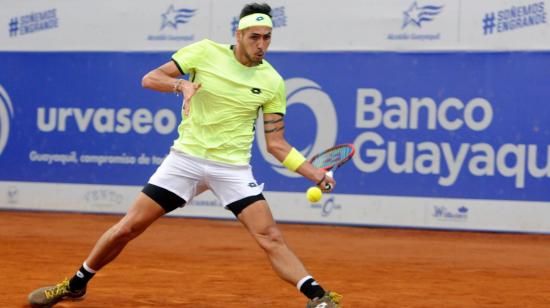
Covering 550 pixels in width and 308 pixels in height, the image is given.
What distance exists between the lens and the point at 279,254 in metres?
5.82

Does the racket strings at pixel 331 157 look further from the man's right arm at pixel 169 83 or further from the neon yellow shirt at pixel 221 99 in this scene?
the man's right arm at pixel 169 83

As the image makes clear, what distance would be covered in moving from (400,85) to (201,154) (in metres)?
6.32

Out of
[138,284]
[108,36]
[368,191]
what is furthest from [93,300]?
[108,36]

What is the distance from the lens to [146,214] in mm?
5945

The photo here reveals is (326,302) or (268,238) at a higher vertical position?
(268,238)

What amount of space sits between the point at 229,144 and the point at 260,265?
3381mm

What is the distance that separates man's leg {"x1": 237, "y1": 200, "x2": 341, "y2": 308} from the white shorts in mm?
142

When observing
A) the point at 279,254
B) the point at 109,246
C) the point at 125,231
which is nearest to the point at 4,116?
the point at 109,246

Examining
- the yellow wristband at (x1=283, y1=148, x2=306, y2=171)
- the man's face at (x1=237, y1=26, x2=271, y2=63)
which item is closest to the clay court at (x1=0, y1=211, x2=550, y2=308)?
the yellow wristband at (x1=283, y1=148, x2=306, y2=171)

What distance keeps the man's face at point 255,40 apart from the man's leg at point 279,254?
864mm

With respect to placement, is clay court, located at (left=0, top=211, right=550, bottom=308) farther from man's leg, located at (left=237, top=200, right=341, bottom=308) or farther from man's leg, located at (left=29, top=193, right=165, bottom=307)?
man's leg, located at (left=237, top=200, right=341, bottom=308)

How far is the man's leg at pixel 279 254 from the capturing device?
5.79m

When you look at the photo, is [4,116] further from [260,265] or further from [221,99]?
[221,99]

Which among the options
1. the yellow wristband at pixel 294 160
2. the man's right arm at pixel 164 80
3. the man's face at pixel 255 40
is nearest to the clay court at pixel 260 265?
the yellow wristband at pixel 294 160
